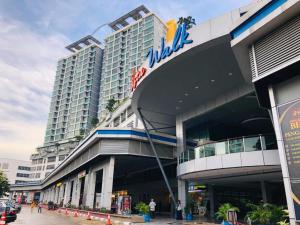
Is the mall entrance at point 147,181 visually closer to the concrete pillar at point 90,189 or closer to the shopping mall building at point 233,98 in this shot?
the concrete pillar at point 90,189

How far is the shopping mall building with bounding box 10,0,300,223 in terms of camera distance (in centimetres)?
1126

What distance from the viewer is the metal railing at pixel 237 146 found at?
1844 cm

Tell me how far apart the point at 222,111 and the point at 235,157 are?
787 cm

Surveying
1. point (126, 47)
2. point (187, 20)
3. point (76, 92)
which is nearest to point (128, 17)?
point (126, 47)

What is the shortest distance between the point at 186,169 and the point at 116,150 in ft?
25.9

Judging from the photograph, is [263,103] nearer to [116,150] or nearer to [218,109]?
[218,109]

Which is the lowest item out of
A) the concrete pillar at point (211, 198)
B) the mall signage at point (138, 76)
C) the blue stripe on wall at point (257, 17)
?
the concrete pillar at point (211, 198)

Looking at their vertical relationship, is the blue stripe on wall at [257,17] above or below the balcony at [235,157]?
above

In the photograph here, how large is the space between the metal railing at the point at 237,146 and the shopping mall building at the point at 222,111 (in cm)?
7

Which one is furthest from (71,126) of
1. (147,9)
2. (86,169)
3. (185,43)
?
(185,43)

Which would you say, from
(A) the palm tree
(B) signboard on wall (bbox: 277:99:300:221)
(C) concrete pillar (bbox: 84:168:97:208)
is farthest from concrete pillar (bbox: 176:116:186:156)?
(A) the palm tree

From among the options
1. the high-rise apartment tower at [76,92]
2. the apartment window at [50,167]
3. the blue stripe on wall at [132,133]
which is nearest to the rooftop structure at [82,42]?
the high-rise apartment tower at [76,92]

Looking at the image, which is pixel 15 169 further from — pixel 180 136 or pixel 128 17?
pixel 180 136

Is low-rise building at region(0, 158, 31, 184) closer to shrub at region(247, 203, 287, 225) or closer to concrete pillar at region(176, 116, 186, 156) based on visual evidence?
concrete pillar at region(176, 116, 186, 156)
